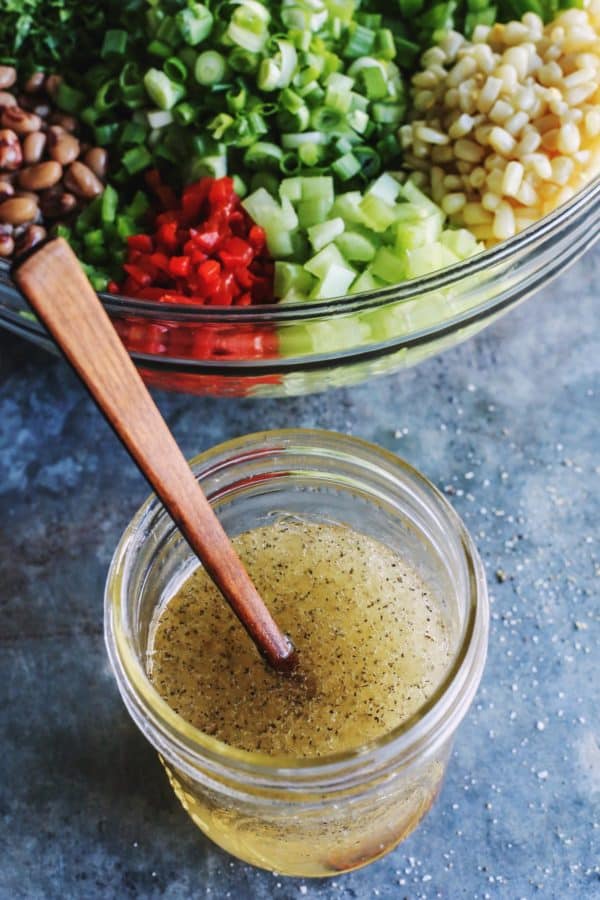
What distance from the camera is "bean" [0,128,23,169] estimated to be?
1.47 metres

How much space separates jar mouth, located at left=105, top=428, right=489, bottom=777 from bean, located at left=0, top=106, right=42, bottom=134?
68 cm

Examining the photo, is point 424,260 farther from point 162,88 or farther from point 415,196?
point 162,88

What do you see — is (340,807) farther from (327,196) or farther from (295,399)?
(327,196)

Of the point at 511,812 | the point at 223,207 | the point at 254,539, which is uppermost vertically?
the point at 223,207

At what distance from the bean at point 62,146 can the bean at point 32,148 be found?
0.05 ft

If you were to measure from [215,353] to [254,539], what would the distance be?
24 cm

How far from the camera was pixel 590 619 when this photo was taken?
132 centimetres

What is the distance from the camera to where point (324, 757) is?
0.87 metres

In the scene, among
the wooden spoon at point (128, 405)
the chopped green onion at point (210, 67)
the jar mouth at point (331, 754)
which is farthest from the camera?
the chopped green onion at point (210, 67)

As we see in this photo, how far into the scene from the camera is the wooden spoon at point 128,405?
0.69 meters

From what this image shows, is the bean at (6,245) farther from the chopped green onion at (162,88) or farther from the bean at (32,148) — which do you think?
the chopped green onion at (162,88)

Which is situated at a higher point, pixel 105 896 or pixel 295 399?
pixel 295 399

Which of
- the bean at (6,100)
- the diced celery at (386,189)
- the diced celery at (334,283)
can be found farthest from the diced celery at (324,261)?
the bean at (6,100)

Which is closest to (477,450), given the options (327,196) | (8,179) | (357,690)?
(327,196)
